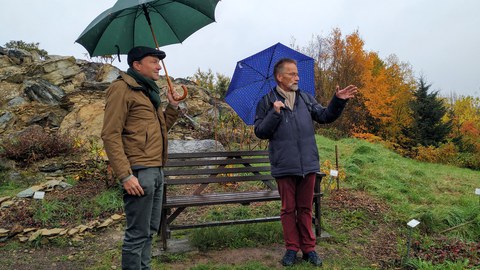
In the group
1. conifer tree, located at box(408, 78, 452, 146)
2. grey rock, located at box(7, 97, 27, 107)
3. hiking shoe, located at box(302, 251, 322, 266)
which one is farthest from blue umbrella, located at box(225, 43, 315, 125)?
conifer tree, located at box(408, 78, 452, 146)

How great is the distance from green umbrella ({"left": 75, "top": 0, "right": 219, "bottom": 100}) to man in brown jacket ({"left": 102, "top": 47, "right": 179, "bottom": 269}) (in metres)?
0.33

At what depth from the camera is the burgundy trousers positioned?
3416 mm

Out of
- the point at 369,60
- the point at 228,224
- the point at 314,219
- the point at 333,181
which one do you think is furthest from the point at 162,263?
the point at 369,60

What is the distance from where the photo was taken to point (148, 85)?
262 cm

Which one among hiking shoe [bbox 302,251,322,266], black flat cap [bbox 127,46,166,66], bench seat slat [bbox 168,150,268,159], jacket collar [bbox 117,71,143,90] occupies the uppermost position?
black flat cap [bbox 127,46,166,66]

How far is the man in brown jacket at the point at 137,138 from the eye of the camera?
240cm

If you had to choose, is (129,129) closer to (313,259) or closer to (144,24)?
(144,24)

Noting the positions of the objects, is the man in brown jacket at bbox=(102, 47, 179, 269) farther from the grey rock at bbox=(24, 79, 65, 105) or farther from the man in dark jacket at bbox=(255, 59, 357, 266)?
the grey rock at bbox=(24, 79, 65, 105)

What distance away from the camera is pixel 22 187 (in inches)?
266

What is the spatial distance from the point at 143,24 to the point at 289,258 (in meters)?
2.71

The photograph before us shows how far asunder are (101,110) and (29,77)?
459cm

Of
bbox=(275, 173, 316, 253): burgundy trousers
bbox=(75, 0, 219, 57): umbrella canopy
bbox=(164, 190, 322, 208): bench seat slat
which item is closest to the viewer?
bbox=(75, 0, 219, 57): umbrella canopy

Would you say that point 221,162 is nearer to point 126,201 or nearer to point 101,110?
point 126,201

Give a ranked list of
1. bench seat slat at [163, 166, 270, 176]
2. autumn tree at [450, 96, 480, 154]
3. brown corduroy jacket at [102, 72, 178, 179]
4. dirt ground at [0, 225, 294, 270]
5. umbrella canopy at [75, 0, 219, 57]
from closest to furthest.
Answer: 1. brown corduroy jacket at [102, 72, 178, 179]
2. umbrella canopy at [75, 0, 219, 57]
3. dirt ground at [0, 225, 294, 270]
4. bench seat slat at [163, 166, 270, 176]
5. autumn tree at [450, 96, 480, 154]
